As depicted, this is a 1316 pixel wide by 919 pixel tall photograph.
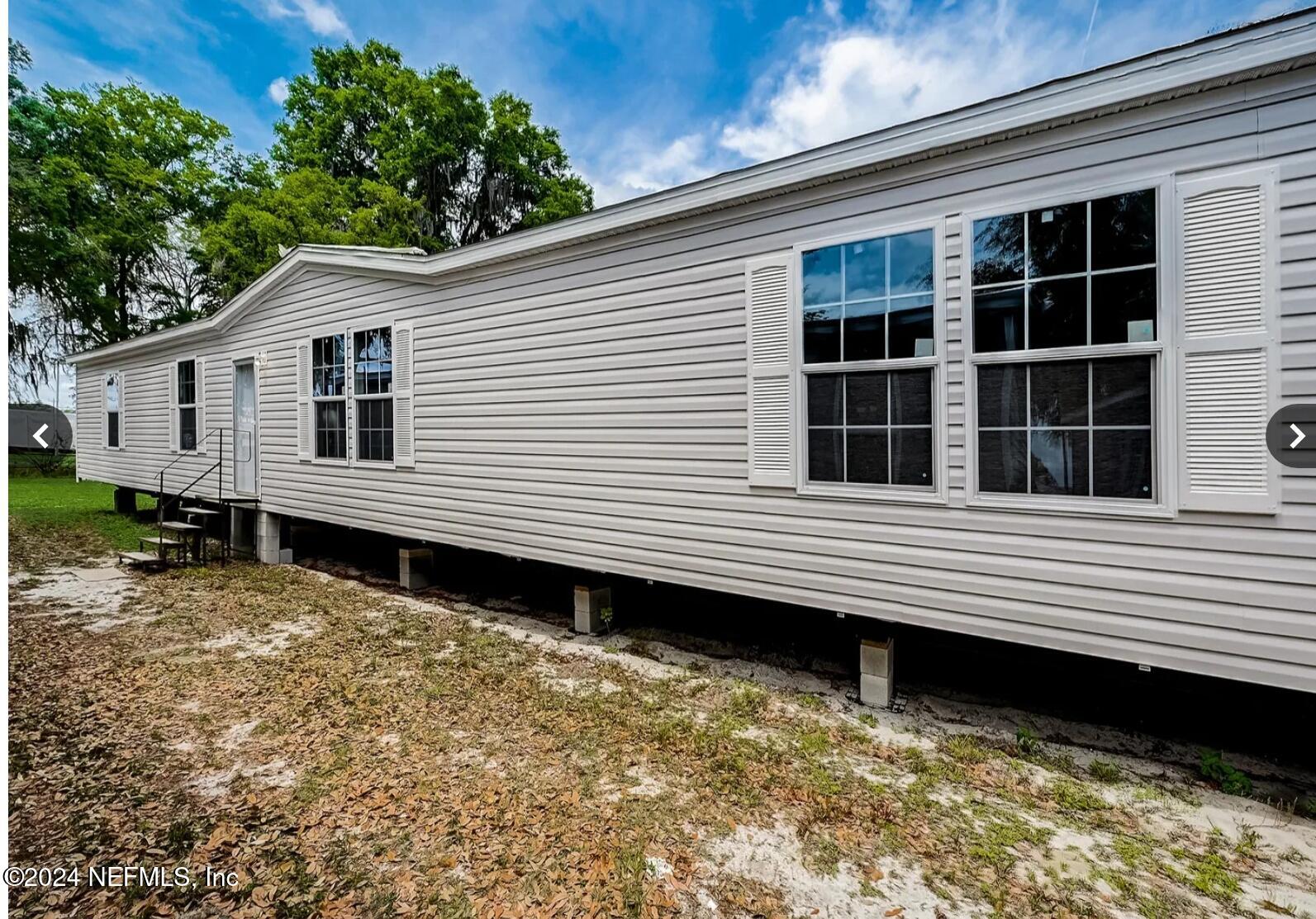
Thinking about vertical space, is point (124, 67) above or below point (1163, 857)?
above

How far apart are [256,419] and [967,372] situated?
359 inches

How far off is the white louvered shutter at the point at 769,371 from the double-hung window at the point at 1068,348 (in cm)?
118

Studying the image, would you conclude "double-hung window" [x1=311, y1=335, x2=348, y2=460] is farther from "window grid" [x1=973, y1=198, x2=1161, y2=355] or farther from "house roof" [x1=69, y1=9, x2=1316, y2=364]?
"window grid" [x1=973, y1=198, x2=1161, y2=355]

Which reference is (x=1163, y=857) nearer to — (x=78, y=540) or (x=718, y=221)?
(x=718, y=221)

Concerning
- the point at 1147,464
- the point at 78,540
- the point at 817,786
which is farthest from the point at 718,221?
the point at 78,540

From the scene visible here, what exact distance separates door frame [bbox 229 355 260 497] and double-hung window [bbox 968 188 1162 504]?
909 centimetres

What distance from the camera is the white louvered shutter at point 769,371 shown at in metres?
4.41

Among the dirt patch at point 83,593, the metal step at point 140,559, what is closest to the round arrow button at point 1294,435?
the dirt patch at point 83,593

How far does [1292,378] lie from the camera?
3021 millimetres

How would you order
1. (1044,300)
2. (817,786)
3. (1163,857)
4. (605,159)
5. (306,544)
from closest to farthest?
(1163,857)
(817,786)
(1044,300)
(306,544)
(605,159)

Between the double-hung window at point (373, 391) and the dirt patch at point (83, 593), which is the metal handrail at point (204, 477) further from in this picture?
the double-hung window at point (373, 391)

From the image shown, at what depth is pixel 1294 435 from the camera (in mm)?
3021

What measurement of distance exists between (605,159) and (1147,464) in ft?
77.3

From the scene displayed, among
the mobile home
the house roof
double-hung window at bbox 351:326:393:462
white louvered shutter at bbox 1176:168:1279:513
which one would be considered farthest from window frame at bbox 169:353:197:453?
white louvered shutter at bbox 1176:168:1279:513
